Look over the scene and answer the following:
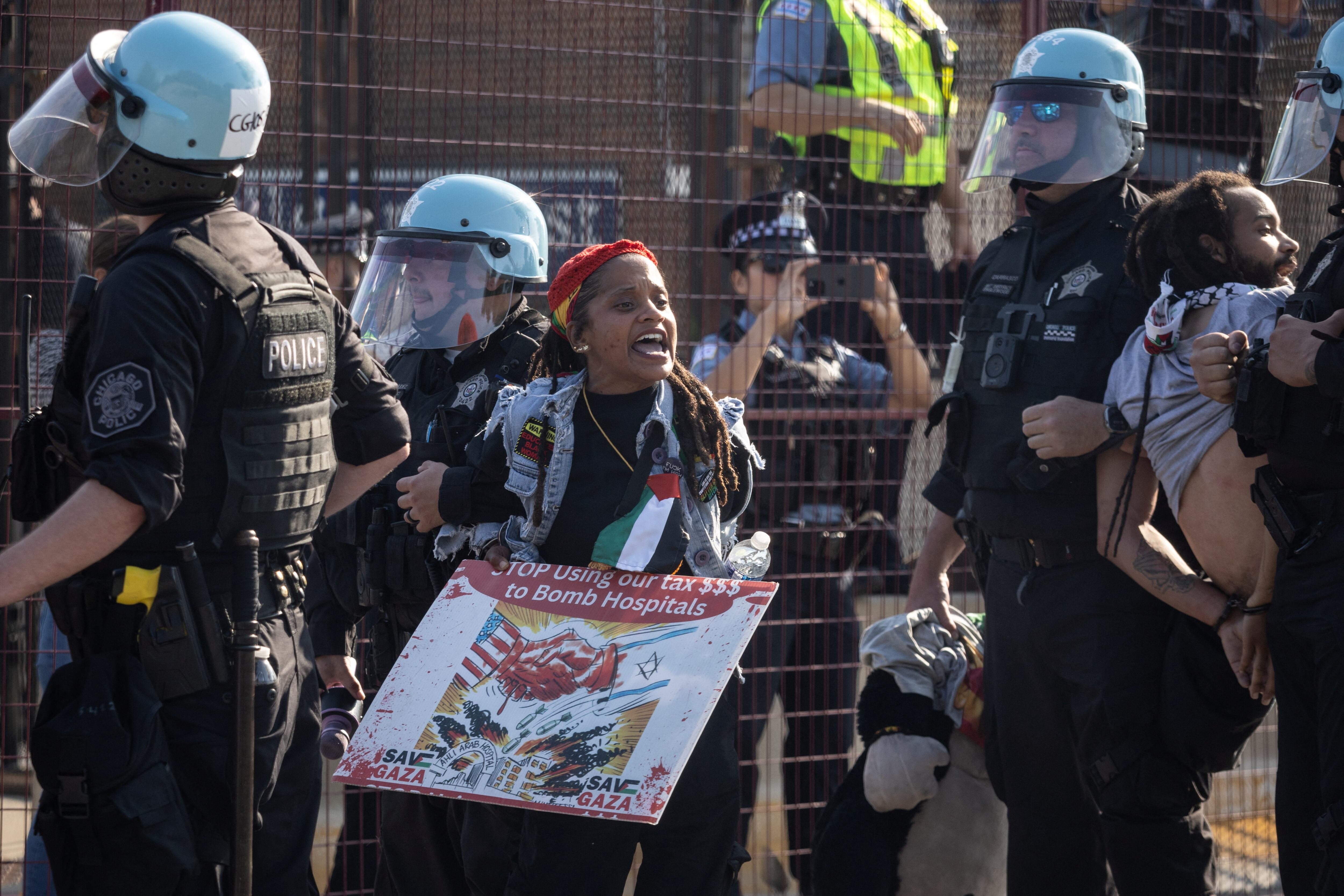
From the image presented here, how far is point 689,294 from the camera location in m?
4.67

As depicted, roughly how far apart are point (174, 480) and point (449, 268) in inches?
55.8

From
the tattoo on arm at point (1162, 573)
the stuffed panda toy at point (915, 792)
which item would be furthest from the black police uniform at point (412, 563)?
the tattoo on arm at point (1162, 573)

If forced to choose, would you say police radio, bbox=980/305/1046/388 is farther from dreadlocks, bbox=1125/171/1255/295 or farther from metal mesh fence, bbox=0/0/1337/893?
metal mesh fence, bbox=0/0/1337/893

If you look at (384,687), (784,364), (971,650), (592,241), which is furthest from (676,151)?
(384,687)

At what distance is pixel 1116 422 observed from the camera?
3.31m

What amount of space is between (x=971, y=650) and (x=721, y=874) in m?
1.55

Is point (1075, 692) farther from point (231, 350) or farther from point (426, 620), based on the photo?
point (231, 350)

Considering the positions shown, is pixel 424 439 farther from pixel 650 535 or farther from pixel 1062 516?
pixel 1062 516

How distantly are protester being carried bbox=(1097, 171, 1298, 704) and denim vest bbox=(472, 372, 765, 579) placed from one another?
0.99 m

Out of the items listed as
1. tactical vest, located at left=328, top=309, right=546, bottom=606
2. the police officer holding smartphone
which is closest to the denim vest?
tactical vest, located at left=328, top=309, right=546, bottom=606

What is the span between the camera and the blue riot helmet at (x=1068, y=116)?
368 cm

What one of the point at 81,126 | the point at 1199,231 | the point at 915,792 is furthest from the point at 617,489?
the point at 1199,231

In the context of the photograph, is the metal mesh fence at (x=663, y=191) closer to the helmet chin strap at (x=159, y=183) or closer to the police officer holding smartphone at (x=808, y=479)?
the police officer holding smartphone at (x=808, y=479)

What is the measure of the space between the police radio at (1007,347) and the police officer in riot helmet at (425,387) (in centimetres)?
118
